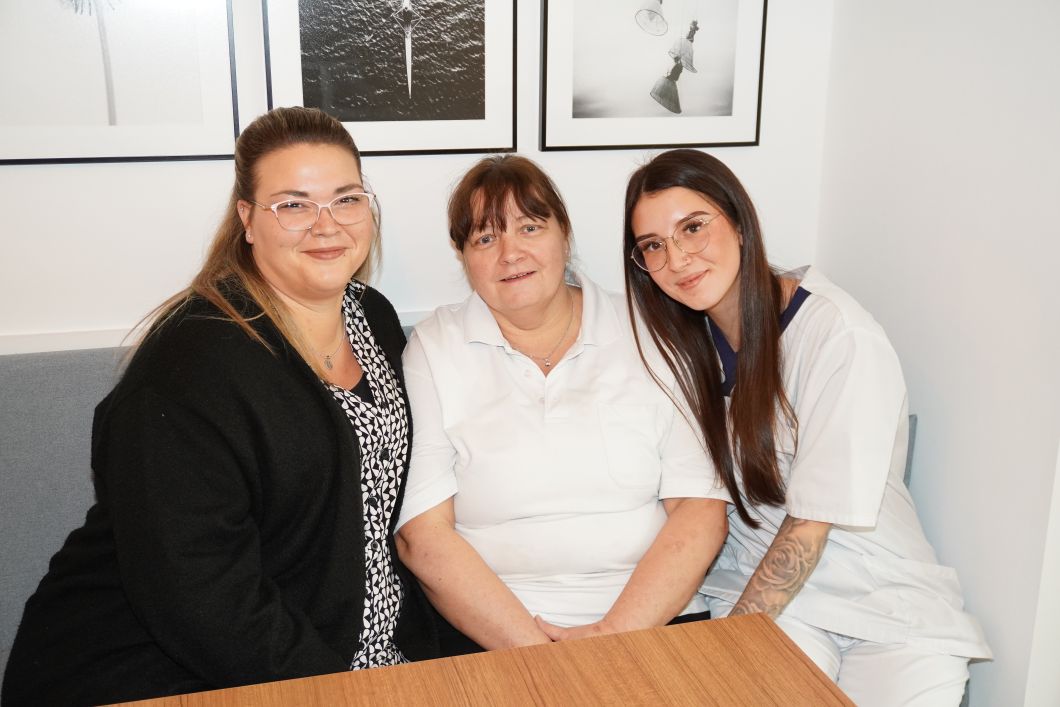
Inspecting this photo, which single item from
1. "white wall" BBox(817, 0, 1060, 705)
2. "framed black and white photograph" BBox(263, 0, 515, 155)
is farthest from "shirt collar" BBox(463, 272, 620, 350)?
"white wall" BBox(817, 0, 1060, 705)

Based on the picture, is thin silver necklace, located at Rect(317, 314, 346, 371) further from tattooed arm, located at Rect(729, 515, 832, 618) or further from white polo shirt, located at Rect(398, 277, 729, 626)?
tattooed arm, located at Rect(729, 515, 832, 618)

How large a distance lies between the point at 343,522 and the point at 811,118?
1715mm

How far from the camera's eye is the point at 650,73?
2.40 m

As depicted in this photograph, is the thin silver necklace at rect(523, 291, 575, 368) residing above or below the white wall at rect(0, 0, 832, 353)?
below

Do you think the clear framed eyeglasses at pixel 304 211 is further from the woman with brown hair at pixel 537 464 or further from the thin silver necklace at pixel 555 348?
the thin silver necklace at pixel 555 348

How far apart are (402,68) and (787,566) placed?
1379mm

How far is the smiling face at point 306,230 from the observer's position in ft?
5.44

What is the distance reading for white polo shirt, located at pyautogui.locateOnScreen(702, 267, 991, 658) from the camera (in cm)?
171

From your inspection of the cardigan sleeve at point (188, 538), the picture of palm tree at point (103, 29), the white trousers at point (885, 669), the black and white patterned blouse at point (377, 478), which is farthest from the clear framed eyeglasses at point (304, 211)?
the white trousers at point (885, 669)

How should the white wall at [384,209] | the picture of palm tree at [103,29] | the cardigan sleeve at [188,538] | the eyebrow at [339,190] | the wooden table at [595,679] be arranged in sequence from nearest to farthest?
the wooden table at [595,679] → the cardigan sleeve at [188,538] → the eyebrow at [339,190] → the picture of palm tree at [103,29] → the white wall at [384,209]

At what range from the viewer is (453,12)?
222cm

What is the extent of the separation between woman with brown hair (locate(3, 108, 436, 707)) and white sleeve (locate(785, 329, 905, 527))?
78 centimetres

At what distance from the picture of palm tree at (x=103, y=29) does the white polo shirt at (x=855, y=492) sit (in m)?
1.49

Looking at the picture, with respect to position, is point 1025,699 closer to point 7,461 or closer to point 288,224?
point 288,224
